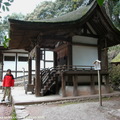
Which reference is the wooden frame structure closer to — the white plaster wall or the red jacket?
the white plaster wall

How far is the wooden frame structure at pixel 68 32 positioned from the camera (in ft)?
24.2

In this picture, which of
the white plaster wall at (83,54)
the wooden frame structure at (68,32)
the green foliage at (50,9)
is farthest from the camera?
the green foliage at (50,9)

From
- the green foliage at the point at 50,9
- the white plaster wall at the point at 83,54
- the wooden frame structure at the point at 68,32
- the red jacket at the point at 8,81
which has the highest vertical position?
the green foliage at the point at 50,9

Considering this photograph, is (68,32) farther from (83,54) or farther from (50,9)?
(50,9)

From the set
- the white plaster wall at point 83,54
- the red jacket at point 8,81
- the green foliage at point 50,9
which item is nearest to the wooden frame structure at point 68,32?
the white plaster wall at point 83,54

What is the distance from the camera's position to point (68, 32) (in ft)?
28.1

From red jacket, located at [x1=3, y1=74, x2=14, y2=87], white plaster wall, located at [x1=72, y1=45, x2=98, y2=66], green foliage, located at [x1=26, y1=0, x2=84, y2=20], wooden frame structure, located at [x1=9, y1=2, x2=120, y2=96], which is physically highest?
green foliage, located at [x1=26, y1=0, x2=84, y2=20]

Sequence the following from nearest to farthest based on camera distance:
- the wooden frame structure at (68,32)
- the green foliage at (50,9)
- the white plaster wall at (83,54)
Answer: the wooden frame structure at (68,32) → the white plaster wall at (83,54) → the green foliage at (50,9)

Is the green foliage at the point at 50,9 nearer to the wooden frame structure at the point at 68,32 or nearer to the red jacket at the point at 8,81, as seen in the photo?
the wooden frame structure at the point at 68,32

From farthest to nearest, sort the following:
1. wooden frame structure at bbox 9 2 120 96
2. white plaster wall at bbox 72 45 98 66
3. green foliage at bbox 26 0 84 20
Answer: green foliage at bbox 26 0 84 20, white plaster wall at bbox 72 45 98 66, wooden frame structure at bbox 9 2 120 96

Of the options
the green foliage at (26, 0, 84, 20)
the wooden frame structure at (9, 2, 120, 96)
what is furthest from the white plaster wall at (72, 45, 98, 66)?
the green foliage at (26, 0, 84, 20)

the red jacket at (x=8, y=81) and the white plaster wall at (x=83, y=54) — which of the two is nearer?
the red jacket at (x=8, y=81)

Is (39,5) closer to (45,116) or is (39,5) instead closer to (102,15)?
(102,15)

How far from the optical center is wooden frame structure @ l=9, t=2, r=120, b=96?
24.2 ft
